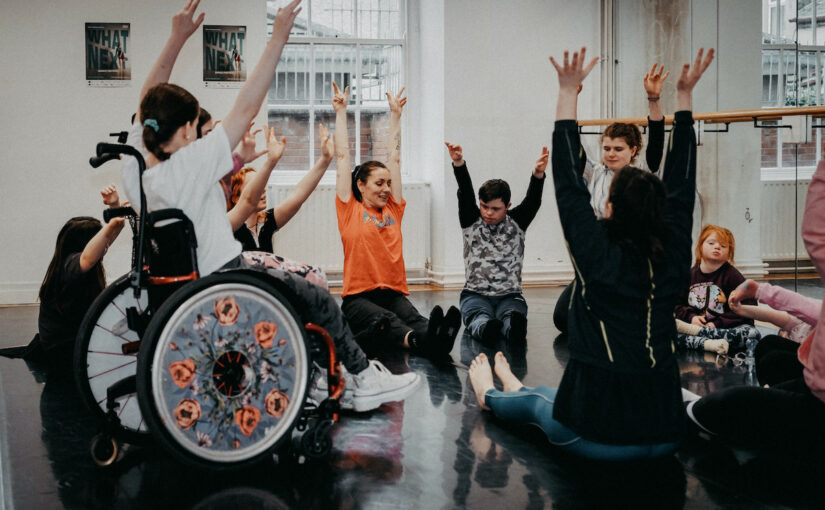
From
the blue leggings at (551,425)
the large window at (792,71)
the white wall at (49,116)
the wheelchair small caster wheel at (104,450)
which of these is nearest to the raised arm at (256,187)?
the wheelchair small caster wheel at (104,450)

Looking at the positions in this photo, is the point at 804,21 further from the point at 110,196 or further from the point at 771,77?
the point at 110,196

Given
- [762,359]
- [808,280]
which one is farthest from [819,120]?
[762,359]

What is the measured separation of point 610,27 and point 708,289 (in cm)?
329

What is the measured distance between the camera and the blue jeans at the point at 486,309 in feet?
12.3

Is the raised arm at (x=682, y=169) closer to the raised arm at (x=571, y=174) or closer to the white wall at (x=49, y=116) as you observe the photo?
the raised arm at (x=571, y=174)

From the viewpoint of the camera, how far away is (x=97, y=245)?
290 centimetres

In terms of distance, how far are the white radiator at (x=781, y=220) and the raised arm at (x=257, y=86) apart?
10.7 feet

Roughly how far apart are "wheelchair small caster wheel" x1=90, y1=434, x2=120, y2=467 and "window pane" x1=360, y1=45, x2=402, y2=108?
16.9 feet

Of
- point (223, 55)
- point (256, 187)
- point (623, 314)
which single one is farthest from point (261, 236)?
point (223, 55)

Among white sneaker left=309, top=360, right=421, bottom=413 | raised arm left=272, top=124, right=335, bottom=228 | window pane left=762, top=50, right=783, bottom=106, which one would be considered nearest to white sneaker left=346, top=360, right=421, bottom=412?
white sneaker left=309, top=360, right=421, bottom=413

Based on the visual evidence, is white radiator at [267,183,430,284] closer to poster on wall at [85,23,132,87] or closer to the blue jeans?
poster on wall at [85,23,132,87]

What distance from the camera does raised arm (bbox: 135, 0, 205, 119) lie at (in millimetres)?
2104

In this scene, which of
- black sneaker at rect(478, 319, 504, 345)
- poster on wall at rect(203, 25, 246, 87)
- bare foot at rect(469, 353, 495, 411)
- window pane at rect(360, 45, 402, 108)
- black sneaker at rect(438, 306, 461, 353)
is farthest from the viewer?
window pane at rect(360, 45, 402, 108)

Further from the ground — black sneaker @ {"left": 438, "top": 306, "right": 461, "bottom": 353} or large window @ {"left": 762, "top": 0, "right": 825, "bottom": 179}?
large window @ {"left": 762, "top": 0, "right": 825, "bottom": 179}
